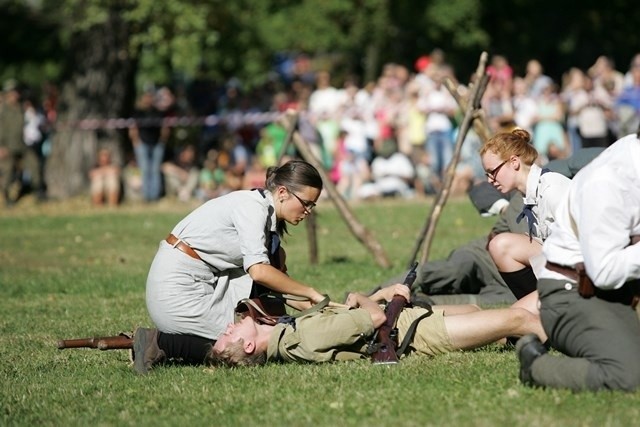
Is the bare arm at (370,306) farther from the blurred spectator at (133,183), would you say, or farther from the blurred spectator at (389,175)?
Result: the blurred spectator at (133,183)

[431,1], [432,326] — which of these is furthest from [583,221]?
[431,1]

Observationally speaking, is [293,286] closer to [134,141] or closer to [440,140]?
[440,140]

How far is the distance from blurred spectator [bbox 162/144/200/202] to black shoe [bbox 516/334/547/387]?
16.6 m

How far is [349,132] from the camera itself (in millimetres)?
21844

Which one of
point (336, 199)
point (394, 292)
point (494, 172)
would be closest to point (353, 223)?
point (336, 199)

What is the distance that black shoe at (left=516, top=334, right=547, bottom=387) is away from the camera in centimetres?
681

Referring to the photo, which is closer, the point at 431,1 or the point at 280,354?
the point at 280,354

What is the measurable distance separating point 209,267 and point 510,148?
205 centimetres

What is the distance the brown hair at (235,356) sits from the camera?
791cm

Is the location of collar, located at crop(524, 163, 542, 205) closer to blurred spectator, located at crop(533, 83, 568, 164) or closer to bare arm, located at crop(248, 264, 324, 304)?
bare arm, located at crop(248, 264, 324, 304)

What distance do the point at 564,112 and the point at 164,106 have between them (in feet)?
26.8

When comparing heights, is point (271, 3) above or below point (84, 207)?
above

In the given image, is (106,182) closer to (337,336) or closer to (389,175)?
(389,175)

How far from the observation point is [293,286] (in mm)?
7965
